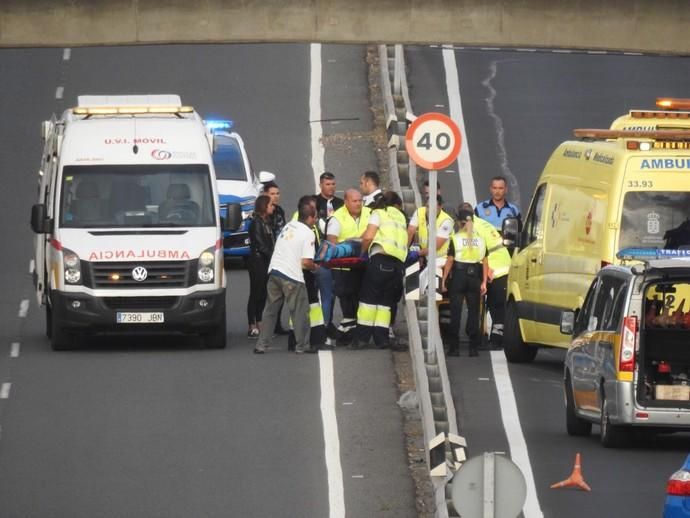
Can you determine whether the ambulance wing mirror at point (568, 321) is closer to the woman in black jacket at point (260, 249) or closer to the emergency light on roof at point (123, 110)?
the woman in black jacket at point (260, 249)

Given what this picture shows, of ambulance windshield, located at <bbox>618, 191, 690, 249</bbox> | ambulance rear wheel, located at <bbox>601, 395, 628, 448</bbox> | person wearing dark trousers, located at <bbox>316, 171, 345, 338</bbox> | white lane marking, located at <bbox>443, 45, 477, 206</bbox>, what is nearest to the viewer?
ambulance rear wheel, located at <bbox>601, 395, 628, 448</bbox>

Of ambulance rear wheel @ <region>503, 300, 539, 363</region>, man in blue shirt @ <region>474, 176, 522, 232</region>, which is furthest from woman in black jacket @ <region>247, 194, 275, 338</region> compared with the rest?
ambulance rear wheel @ <region>503, 300, 539, 363</region>

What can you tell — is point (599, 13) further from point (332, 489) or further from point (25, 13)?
point (332, 489)

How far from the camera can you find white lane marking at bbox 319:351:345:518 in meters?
16.1

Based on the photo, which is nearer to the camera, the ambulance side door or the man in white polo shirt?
the ambulance side door

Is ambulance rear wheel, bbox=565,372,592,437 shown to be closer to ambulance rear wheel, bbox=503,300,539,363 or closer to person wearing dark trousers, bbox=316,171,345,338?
ambulance rear wheel, bbox=503,300,539,363

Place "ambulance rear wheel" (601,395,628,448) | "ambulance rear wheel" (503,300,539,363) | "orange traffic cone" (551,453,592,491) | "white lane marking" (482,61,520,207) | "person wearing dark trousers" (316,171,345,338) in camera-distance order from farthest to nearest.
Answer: "white lane marking" (482,61,520,207) < "person wearing dark trousers" (316,171,345,338) < "ambulance rear wheel" (503,300,539,363) < "ambulance rear wheel" (601,395,628,448) < "orange traffic cone" (551,453,592,491)

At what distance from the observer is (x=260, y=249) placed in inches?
947

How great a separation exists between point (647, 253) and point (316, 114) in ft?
63.0

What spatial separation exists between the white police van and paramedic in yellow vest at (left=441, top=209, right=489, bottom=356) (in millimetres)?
6298

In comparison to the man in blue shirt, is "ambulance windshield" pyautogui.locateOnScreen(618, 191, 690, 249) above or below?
above

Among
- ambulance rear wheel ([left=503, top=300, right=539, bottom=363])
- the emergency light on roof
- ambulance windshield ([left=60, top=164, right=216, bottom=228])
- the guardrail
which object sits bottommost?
ambulance rear wheel ([left=503, top=300, right=539, bottom=363])

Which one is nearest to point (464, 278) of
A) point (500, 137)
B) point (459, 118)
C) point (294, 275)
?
point (294, 275)

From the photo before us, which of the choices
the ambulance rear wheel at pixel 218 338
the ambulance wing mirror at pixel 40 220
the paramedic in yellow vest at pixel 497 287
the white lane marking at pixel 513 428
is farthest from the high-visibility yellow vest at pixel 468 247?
the ambulance wing mirror at pixel 40 220
